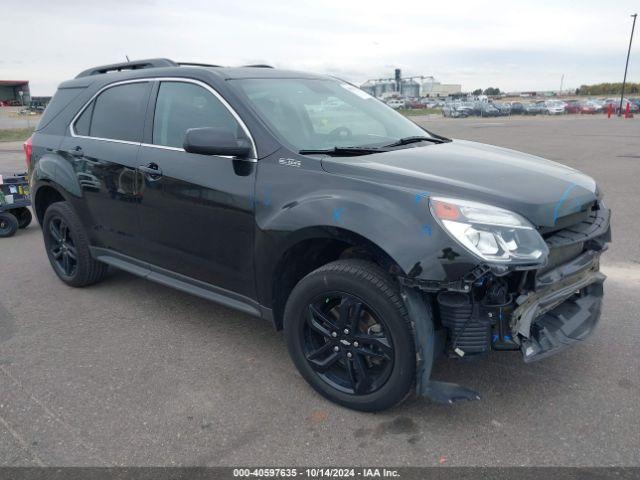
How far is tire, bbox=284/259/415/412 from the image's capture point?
2654 mm

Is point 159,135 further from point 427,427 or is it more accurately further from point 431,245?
point 427,427

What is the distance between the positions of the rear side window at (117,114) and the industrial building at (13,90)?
98999 millimetres

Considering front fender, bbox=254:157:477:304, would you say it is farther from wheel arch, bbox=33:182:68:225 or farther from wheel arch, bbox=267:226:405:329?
wheel arch, bbox=33:182:68:225

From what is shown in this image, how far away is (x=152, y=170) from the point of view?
371cm

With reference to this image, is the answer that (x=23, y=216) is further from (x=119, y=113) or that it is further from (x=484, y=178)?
(x=484, y=178)

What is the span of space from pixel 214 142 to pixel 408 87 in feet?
381

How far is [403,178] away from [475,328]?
806 mm

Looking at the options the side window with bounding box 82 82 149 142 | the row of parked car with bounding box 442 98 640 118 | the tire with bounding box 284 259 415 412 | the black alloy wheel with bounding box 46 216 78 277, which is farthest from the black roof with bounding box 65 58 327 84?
the row of parked car with bounding box 442 98 640 118

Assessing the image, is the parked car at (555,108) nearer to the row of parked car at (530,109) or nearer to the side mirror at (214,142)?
the row of parked car at (530,109)

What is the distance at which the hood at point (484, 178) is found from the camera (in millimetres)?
2660

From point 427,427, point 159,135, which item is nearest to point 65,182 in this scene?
point 159,135

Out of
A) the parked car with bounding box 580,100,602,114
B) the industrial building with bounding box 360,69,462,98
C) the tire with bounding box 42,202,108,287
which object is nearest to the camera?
the tire with bounding box 42,202,108,287

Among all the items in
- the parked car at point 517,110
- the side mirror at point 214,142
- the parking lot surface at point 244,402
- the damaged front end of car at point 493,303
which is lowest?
the parked car at point 517,110

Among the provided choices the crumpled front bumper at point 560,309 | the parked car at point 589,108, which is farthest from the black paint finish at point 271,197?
the parked car at point 589,108
